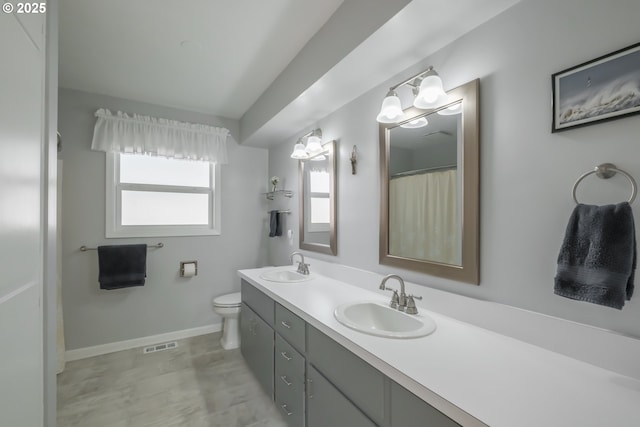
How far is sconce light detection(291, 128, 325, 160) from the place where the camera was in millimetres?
2215

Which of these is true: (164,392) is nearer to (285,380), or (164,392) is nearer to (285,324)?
(285,380)

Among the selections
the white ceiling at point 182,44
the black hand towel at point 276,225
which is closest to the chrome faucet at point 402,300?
the white ceiling at point 182,44

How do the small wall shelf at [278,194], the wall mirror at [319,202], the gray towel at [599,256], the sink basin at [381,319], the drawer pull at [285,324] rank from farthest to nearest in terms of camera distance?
the small wall shelf at [278,194] < the wall mirror at [319,202] < the drawer pull at [285,324] < the sink basin at [381,319] < the gray towel at [599,256]

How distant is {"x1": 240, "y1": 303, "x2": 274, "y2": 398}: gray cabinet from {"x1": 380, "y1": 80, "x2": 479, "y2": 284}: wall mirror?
3.22 feet

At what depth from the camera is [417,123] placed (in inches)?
61.2

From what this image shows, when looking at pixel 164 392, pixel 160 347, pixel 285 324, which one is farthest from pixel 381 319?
pixel 160 347

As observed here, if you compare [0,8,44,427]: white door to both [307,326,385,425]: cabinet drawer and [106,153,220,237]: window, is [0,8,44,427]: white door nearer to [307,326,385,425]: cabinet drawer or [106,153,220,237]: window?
[307,326,385,425]: cabinet drawer

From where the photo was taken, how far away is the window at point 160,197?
2.69 m

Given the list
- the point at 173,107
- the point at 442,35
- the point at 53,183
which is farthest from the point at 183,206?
the point at 442,35

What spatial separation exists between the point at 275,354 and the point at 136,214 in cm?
210

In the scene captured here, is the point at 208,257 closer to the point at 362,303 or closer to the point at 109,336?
the point at 109,336

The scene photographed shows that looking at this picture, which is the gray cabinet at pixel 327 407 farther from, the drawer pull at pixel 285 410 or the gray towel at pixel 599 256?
the gray towel at pixel 599 256

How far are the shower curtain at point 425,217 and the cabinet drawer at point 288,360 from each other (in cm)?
82

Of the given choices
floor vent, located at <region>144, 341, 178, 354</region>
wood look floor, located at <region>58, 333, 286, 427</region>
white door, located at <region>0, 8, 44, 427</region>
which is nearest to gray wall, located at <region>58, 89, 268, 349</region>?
floor vent, located at <region>144, 341, 178, 354</region>
